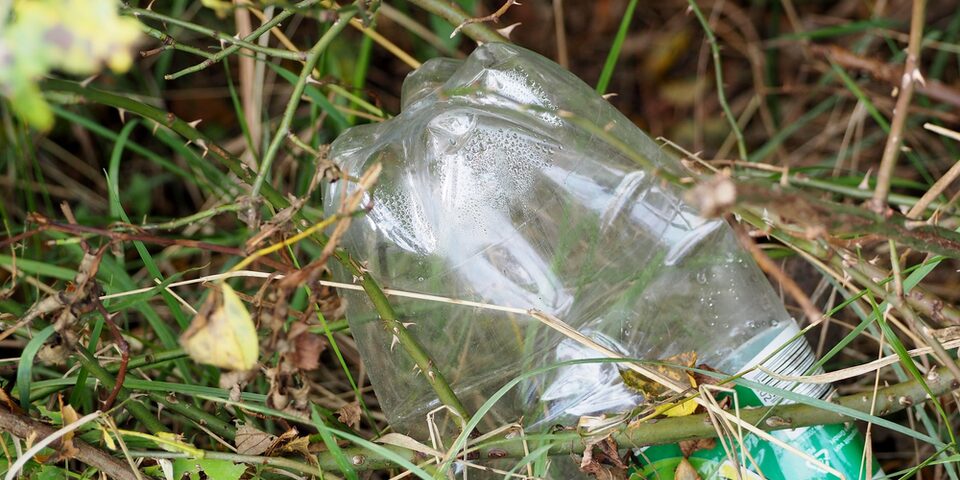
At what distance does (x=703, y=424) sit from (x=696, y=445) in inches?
2.6

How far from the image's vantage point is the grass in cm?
91

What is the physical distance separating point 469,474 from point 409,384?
0.16m

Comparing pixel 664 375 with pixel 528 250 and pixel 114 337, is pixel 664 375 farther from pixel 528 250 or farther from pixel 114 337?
pixel 114 337

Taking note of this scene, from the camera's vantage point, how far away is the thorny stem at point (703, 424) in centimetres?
105

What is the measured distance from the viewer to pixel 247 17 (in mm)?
1594

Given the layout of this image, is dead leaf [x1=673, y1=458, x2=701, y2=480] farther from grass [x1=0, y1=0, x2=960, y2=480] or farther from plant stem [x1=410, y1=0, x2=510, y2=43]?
plant stem [x1=410, y1=0, x2=510, y2=43]

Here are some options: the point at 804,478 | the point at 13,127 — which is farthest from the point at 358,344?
the point at 13,127

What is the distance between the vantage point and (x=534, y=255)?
1.15 metres

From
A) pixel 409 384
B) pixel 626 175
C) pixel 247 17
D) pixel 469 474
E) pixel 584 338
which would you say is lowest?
pixel 469 474

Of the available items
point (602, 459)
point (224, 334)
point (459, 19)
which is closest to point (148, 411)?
point (224, 334)

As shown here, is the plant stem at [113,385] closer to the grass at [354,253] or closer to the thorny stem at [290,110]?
the grass at [354,253]

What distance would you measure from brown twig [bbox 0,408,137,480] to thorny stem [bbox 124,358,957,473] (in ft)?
0.12

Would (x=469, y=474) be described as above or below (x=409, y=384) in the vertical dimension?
below

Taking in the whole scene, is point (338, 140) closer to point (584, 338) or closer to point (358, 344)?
point (358, 344)
